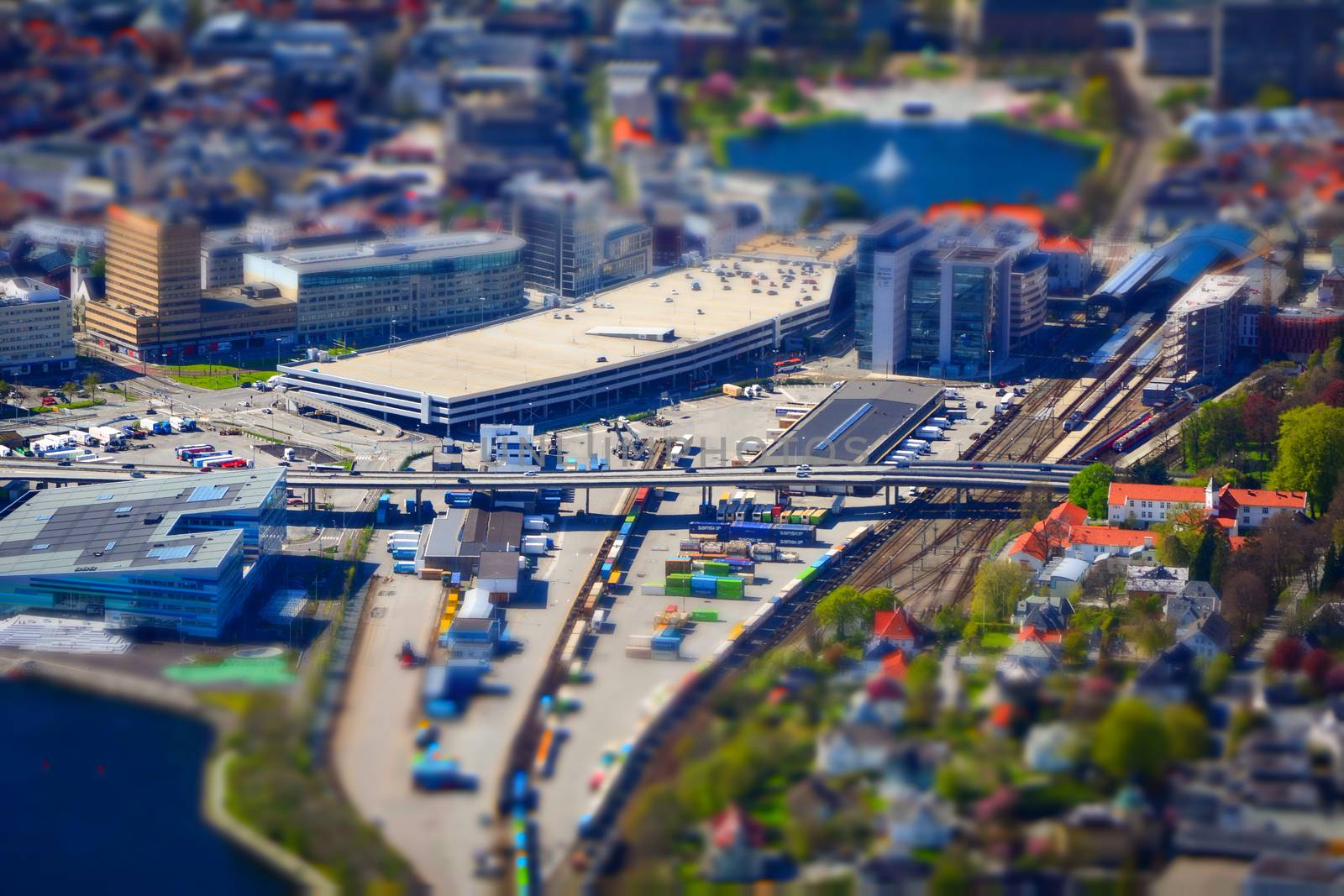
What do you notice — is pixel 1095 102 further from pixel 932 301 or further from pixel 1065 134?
pixel 932 301

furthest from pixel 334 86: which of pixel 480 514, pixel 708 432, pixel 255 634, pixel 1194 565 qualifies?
pixel 1194 565

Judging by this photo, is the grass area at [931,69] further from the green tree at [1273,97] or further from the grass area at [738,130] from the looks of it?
the green tree at [1273,97]

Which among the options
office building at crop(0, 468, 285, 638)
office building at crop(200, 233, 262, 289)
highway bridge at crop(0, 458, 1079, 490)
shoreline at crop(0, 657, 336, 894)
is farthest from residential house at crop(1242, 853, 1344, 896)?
office building at crop(200, 233, 262, 289)

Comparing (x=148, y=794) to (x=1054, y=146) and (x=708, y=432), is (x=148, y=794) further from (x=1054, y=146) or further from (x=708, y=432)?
(x=1054, y=146)

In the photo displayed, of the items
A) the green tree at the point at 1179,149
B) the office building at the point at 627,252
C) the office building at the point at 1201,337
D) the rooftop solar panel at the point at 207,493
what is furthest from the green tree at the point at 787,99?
the rooftop solar panel at the point at 207,493

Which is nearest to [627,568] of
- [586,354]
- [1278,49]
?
[586,354]

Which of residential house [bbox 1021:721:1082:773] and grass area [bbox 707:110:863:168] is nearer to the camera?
residential house [bbox 1021:721:1082:773]

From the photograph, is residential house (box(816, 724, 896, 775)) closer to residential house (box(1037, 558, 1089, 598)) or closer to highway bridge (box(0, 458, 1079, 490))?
residential house (box(1037, 558, 1089, 598))
